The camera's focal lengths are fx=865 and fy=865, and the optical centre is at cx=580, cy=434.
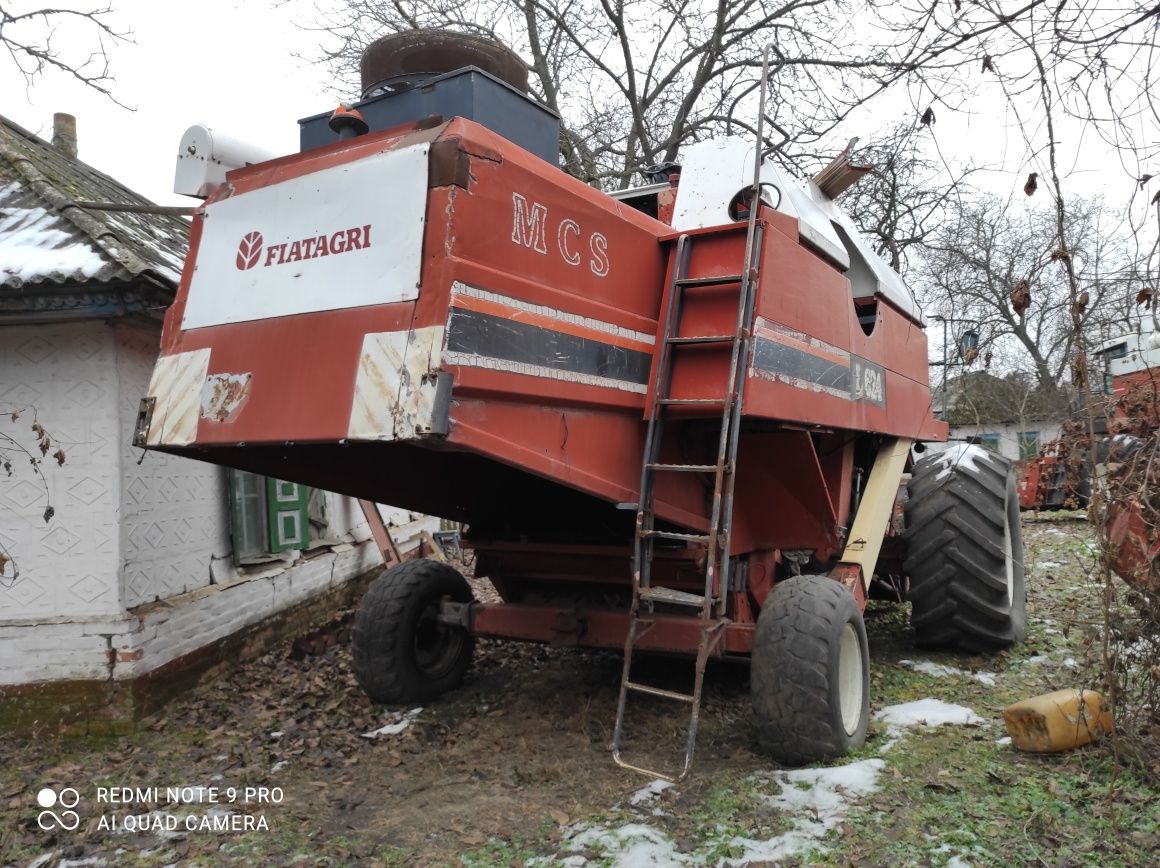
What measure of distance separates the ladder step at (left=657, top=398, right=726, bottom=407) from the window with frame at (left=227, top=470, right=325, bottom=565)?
3716mm

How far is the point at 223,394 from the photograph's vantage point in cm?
362

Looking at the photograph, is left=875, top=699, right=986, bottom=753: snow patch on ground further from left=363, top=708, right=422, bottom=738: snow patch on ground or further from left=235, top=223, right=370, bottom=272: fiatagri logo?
left=235, top=223, right=370, bottom=272: fiatagri logo

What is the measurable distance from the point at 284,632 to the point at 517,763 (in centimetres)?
356

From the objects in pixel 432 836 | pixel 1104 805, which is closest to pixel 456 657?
pixel 432 836

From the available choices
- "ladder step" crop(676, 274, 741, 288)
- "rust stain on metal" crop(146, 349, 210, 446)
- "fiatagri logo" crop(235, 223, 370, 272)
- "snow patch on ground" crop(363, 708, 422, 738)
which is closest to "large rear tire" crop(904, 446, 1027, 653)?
"ladder step" crop(676, 274, 741, 288)

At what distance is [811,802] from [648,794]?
66cm

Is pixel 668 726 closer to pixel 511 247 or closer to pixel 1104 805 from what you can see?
pixel 1104 805

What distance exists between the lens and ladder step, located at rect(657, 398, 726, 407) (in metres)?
3.75

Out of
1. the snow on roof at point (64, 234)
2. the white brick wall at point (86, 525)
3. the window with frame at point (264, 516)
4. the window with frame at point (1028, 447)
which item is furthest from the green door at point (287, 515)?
the window with frame at point (1028, 447)

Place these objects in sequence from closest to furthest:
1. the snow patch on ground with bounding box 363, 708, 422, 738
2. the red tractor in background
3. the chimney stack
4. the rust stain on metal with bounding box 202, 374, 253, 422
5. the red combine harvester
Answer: the red combine harvester, the red tractor in background, the rust stain on metal with bounding box 202, 374, 253, 422, the snow patch on ground with bounding box 363, 708, 422, 738, the chimney stack

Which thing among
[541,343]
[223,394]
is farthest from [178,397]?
[541,343]

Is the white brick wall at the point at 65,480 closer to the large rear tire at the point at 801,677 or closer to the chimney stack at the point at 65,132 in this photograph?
the large rear tire at the point at 801,677

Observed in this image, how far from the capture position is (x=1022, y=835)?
122 inches

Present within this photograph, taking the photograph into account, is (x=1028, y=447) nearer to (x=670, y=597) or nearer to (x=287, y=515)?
(x=670, y=597)
